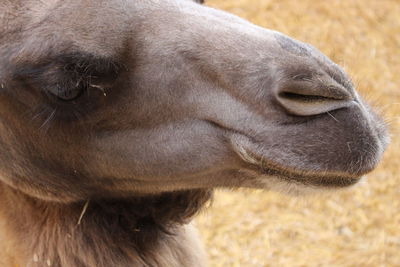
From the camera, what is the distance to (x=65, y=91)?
243cm

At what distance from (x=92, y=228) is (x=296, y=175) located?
908 mm

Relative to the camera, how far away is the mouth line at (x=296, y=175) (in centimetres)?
→ 234

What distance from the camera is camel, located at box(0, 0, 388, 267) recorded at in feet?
7.52

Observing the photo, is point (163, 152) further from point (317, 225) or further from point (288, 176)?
point (317, 225)

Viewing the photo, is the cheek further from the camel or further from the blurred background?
the blurred background

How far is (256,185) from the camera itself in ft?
8.23

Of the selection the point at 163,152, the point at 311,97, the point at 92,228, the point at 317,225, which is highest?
the point at 311,97

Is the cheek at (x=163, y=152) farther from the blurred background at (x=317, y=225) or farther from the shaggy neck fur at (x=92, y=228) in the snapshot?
the blurred background at (x=317, y=225)

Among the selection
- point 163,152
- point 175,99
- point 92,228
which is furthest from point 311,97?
point 92,228

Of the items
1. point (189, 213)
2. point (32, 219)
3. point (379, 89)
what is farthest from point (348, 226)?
point (32, 219)

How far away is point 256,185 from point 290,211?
3.10 meters

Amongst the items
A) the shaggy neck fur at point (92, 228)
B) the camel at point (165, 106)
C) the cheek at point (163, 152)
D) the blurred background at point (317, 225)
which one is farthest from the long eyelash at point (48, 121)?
the blurred background at point (317, 225)

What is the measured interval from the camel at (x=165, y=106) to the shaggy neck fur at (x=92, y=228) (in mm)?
124

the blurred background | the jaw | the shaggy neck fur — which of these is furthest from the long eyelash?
the blurred background
